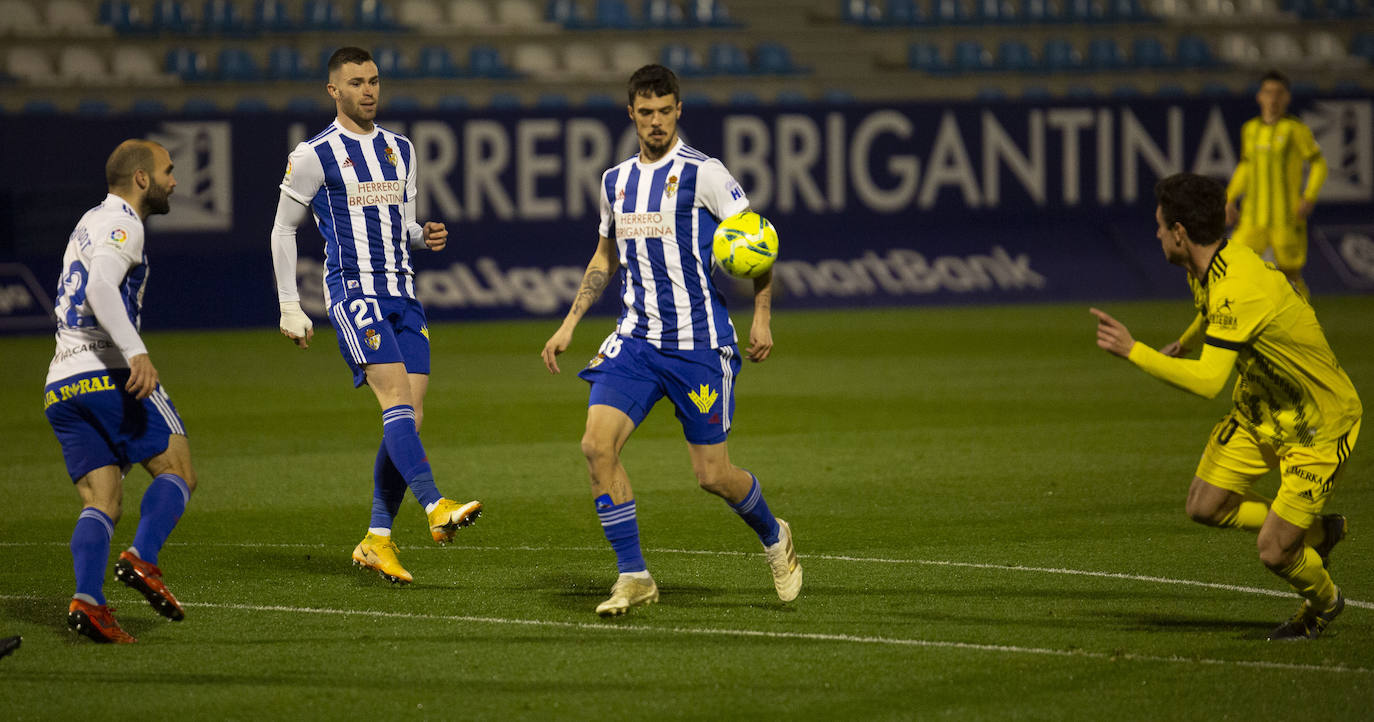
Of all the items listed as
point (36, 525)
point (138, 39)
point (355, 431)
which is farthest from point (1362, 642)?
point (138, 39)

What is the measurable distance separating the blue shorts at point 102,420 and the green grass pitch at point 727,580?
65cm

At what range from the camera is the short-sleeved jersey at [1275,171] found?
1438 centimetres

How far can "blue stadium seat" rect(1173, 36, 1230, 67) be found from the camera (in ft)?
78.3

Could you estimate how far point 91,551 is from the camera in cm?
546

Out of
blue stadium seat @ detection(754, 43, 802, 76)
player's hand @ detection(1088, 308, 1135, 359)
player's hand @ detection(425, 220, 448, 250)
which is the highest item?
player's hand @ detection(1088, 308, 1135, 359)

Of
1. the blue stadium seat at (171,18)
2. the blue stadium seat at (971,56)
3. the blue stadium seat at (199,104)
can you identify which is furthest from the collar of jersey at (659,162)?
the blue stadium seat at (971,56)

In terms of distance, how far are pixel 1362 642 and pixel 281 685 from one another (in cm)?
351

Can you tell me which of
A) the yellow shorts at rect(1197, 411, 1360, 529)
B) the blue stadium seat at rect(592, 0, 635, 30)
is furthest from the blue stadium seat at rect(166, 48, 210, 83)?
the yellow shorts at rect(1197, 411, 1360, 529)

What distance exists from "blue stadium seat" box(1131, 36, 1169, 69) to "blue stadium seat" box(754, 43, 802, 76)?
5.05 m

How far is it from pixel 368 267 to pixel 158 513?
1620 mm

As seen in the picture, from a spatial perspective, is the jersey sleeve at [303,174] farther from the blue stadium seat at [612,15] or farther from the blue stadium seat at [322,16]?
the blue stadium seat at [612,15]

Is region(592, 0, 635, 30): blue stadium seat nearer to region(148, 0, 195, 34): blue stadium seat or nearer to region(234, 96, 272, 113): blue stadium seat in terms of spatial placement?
region(234, 96, 272, 113): blue stadium seat

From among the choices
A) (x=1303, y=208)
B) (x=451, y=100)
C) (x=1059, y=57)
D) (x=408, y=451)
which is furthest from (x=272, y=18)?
(x=408, y=451)

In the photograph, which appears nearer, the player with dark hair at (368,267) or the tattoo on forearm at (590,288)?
the tattoo on forearm at (590,288)
